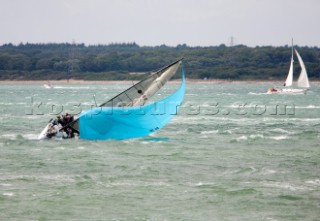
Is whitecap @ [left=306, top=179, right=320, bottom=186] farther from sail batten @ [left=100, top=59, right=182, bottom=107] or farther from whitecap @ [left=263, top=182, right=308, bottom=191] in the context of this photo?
sail batten @ [left=100, top=59, right=182, bottom=107]

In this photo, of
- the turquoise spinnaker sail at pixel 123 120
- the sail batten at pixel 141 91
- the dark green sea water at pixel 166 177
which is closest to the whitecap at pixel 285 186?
the dark green sea water at pixel 166 177

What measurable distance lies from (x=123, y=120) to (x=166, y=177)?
11514 millimetres

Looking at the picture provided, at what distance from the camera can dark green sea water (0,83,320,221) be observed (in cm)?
2541

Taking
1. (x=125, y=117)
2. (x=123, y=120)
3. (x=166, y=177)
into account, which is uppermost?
(x=125, y=117)

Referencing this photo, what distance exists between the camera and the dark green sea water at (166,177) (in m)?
25.4

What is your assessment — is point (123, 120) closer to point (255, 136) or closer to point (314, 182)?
point (255, 136)

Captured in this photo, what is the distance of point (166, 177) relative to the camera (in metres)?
30.8

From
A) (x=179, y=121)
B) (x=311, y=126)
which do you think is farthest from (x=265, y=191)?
(x=179, y=121)

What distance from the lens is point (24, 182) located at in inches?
1173

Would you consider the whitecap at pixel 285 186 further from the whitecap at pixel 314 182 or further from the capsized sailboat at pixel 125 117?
the capsized sailboat at pixel 125 117

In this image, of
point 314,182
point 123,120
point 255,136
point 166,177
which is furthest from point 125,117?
point 314,182

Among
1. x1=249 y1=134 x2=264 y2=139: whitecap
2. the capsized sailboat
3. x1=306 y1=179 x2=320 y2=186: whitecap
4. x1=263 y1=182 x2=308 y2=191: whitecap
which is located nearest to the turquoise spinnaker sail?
the capsized sailboat

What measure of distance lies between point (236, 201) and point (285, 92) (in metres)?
97.7

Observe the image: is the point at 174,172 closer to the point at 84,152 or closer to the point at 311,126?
the point at 84,152
